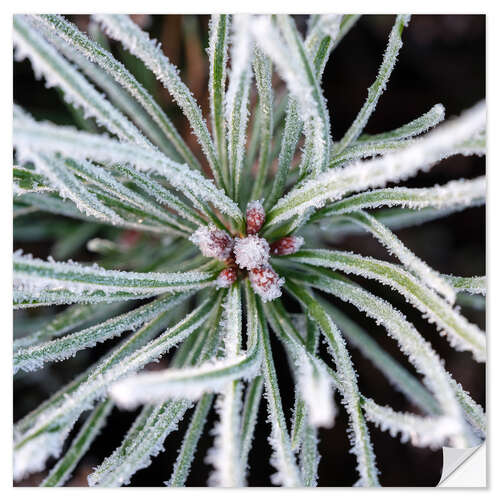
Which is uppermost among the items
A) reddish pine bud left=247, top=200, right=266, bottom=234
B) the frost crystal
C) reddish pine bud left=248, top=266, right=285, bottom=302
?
reddish pine bud left=247, top=200, right=266, bottom=234

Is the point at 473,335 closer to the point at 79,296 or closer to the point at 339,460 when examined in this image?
the point at 79,296

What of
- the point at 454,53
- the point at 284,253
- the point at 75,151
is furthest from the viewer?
the point at 454,53

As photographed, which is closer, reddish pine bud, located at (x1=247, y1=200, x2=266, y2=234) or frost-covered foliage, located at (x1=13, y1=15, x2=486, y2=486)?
frost-covered foliage, located at (x1=13, y1=15, x2=486, y2=486)

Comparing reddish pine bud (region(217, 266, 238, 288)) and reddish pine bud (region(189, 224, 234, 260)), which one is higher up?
reddish pine bud (region(189, 224, 234, 260))

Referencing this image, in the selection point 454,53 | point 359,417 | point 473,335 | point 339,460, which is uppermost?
point 454,53
